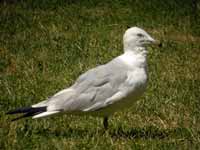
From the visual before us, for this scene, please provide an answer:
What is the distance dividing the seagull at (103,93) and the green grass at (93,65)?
0.21m

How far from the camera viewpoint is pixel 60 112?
254 inches

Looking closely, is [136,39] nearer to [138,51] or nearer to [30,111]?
[138,51]

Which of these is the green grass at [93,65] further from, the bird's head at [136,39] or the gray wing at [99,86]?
the bird's head at [136,39]

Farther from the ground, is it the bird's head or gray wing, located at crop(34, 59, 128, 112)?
the bird's head

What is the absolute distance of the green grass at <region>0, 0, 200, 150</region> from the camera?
Answer: 6367mm

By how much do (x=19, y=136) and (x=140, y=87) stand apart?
1141 millimetres

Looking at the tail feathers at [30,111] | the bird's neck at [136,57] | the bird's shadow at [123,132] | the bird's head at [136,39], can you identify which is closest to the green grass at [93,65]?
the bird's shadow at [123,132]

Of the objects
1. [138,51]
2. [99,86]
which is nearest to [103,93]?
[99,86]

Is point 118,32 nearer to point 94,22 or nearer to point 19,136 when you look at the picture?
point 94,22

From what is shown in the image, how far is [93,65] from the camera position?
31.6 ft

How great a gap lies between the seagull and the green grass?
206 mm

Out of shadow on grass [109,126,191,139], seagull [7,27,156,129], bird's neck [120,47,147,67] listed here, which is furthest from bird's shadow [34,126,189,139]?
bird's neck [120,47,147,67]

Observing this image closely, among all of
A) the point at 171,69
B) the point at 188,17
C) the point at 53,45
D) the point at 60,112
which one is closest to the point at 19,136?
the point at 60,112

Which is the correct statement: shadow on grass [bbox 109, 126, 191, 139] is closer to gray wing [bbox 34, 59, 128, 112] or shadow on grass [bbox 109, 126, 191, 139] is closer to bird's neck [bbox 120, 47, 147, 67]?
gray wing [bbox 34, 59, 128, 112]
